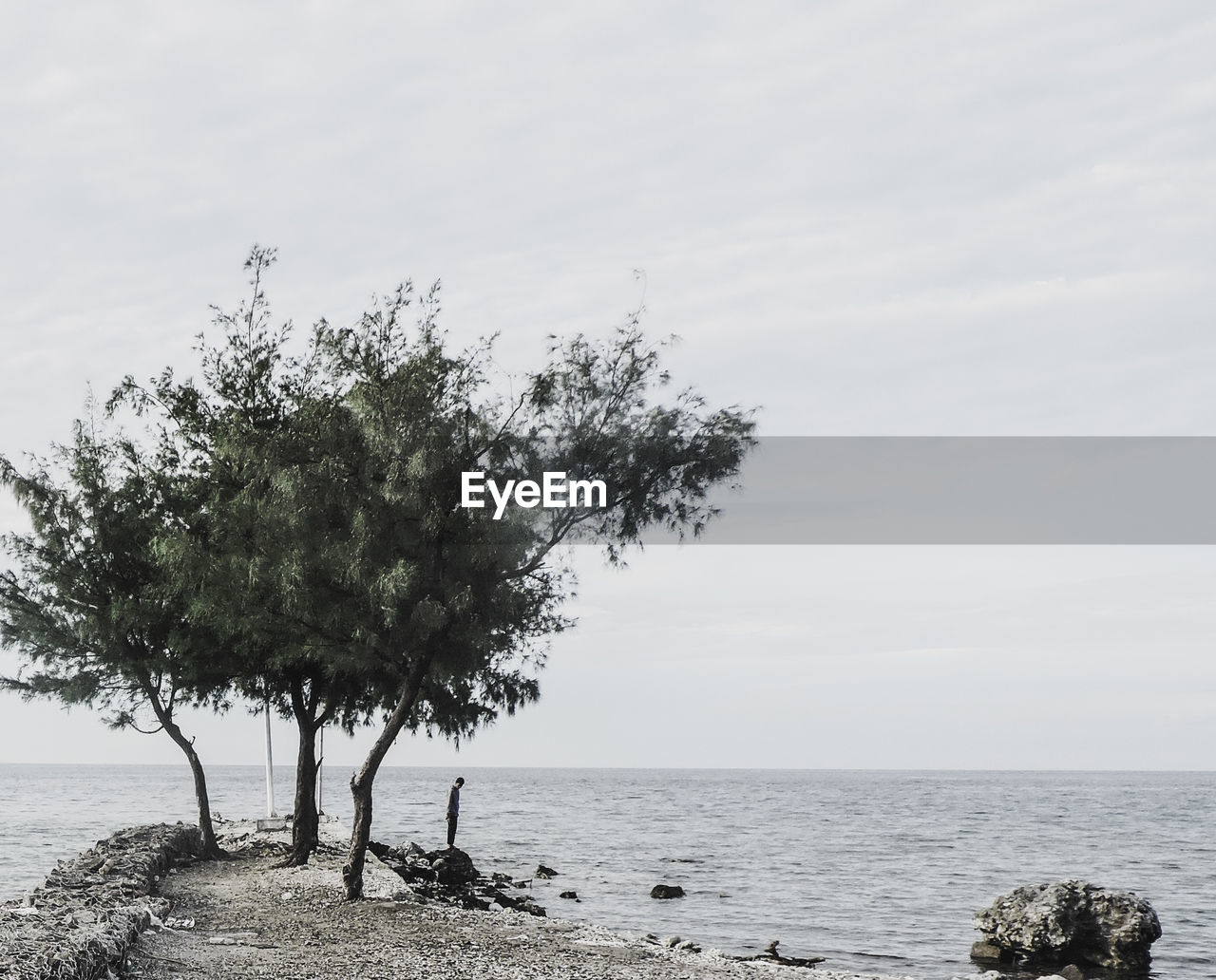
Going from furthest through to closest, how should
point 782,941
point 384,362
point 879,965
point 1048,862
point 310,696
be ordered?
point 1048,862
point 310,696
point 782,941
point 879,965
point 384,362

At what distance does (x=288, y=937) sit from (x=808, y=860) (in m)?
33.3

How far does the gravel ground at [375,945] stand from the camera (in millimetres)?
15094

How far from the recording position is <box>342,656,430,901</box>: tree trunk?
20875 mm

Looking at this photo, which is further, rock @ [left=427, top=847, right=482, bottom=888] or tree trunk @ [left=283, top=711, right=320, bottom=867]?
rock @ [left=427, top=847, right=482, bottom=888]

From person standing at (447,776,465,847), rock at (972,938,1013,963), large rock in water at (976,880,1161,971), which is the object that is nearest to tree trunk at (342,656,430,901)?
rock at (972,938,1013,963)

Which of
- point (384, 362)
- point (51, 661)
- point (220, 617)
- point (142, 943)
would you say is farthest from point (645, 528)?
point (51, 661)

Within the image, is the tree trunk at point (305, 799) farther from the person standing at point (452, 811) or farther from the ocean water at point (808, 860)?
the person standing at point (452, 811)

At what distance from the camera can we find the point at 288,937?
1761 cm

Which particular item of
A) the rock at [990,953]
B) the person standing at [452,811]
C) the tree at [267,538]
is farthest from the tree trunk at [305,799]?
the rock at [990,953]

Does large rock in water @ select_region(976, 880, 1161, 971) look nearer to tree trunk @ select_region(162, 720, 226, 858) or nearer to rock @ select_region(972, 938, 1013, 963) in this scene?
rock @ select_region(972, 938, 1013, 963)

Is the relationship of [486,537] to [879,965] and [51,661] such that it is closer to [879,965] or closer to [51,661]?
[879,965]

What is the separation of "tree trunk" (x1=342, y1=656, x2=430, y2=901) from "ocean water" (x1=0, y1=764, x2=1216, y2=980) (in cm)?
737

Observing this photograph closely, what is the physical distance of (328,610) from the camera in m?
21.2

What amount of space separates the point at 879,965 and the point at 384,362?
48.4ft
